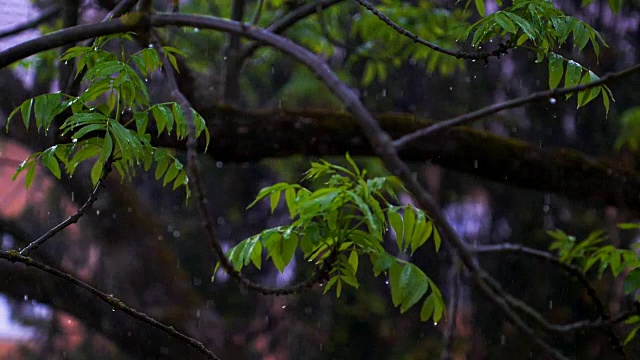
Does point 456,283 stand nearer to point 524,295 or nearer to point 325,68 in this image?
point 325,68

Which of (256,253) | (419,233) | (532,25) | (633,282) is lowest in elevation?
(633,282)

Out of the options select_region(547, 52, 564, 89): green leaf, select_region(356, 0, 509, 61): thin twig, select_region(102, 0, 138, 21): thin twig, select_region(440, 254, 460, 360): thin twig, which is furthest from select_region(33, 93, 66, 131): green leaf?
select_region(547, 52, 564, 89): green leaf

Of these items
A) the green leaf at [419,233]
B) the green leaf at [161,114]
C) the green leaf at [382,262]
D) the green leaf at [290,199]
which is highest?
the green leaf at [161,114]

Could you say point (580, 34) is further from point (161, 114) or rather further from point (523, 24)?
point (161, 114)

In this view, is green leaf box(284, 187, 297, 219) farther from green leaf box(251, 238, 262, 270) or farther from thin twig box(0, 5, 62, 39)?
thin twig box(0, 5, 62, 39)

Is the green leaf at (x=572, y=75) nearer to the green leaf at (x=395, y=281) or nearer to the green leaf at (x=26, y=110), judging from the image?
the green leaf at (x=395, y=281)

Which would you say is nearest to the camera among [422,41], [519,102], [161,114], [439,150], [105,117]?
[519,102]

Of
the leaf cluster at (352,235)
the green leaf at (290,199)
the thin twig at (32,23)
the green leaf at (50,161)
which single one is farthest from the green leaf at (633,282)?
the thin twig at (32,23)

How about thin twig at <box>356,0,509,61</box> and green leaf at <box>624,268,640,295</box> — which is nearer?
thin twig at <box>356,0,509,61</box>

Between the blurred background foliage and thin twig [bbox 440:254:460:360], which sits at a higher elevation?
thin twig [bbox 440:254:460:360]

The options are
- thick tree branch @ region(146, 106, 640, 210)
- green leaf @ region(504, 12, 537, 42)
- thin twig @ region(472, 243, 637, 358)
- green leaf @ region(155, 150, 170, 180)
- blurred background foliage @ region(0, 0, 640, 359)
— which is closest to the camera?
thin twig @ region(472, 243, 637, 358)

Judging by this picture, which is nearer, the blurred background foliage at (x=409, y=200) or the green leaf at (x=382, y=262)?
the green leaf at (x=382, y=262)

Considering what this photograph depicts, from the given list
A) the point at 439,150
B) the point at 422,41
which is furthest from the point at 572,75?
the point at 439,150

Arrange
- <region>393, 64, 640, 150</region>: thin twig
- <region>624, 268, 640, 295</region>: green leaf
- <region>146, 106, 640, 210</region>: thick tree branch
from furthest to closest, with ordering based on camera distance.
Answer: <region>146, 106, 640, 210</region>: thick tree branch, <region>624, 268, 640, 295</region>: green leaf, <region>393, 64, 640, 150</region>: thin twig
